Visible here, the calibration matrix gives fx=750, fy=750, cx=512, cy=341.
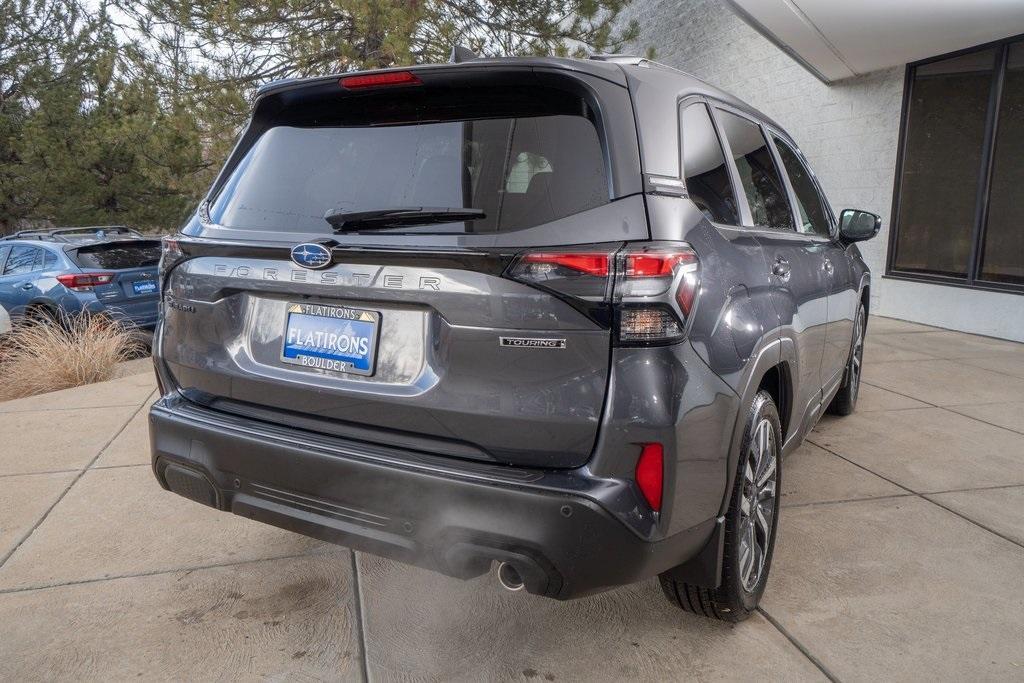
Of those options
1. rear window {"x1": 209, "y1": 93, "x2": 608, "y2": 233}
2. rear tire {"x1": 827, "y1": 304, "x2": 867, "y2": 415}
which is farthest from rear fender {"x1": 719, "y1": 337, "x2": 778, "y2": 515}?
rear tire {"x1": 827, "y1": 304, "x2": 867, "y2": 415}

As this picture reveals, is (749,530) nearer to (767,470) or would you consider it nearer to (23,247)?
(767,470)

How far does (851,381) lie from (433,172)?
12.5ft

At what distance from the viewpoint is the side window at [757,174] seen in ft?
9.46

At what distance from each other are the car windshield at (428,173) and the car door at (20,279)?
8.56m

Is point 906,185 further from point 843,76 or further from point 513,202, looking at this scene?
point 513,202

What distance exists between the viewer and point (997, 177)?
867 cm

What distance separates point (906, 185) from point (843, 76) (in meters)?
1.77

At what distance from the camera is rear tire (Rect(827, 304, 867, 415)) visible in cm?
490

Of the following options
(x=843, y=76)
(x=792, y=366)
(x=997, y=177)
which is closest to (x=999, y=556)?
(x=792, y=366)

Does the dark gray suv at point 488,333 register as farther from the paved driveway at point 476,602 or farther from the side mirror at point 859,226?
the side mirror at point 859,226

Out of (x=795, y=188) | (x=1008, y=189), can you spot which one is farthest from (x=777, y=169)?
(x=1008, y=189)

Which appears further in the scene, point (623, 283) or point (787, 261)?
point (787, 261)

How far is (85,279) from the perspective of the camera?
9109 millimetres

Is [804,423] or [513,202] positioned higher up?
[513,202]
